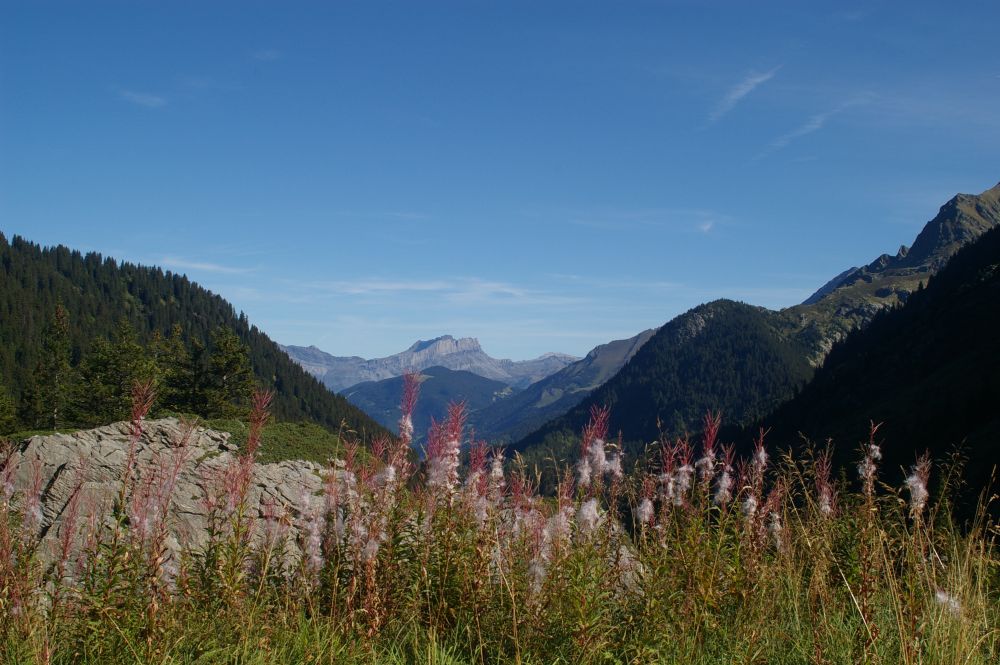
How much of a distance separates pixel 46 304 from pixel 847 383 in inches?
6250

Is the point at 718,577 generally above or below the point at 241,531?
below

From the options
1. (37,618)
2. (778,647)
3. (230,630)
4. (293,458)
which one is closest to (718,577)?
(778,647)

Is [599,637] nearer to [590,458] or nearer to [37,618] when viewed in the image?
[590,458]

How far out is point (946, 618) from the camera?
4.44m

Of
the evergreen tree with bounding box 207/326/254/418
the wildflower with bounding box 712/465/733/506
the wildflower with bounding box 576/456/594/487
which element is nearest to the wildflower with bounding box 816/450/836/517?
the wildflower with bounding box 712/465/733/506

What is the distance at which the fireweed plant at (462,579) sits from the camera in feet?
13.1

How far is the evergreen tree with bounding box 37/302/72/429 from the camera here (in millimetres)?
65562

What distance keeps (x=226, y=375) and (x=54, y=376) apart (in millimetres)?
35143

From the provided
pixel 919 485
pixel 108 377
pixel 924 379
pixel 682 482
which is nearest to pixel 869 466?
pixel 919 485

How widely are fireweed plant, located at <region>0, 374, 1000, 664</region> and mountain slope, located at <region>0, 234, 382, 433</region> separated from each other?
106m

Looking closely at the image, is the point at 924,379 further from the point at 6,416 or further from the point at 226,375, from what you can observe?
the point at 6,416

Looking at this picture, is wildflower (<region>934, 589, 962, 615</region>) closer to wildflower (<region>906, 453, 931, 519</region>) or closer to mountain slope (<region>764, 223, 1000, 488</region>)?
wildflower (<region>906, 453, 931, 519</region>)

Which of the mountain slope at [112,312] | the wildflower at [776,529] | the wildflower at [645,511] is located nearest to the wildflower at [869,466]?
the wildflower at [776,529]

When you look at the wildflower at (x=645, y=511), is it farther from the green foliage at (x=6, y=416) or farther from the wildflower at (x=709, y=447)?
the green foliage at (x=6, y=416)
